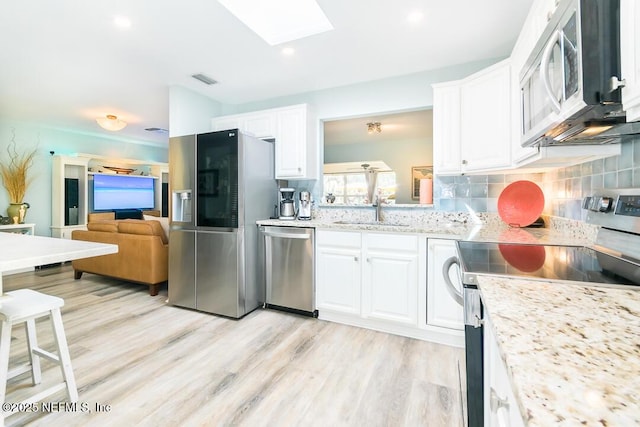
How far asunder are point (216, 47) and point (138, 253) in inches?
98.0

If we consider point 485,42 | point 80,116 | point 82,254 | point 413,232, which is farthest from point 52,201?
point 485,42

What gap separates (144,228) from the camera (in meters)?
3.50

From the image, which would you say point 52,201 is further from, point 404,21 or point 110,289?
point 404,21

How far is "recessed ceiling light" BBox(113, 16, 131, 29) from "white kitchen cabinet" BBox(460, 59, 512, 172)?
2.64 metres

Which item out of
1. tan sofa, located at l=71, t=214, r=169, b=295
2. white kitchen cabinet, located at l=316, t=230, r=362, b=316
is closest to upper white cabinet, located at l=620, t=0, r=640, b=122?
white kitchen cabinet, located at l=316, t=230, r=362, b=316

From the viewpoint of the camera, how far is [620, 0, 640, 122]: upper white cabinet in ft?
2.54

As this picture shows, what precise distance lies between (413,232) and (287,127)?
177cm

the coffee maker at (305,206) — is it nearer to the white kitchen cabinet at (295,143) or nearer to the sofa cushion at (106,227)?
the white kitchen cabinet at (295,143)

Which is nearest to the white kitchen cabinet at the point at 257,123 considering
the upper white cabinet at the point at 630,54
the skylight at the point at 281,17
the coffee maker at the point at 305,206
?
the coffee maker at the point at 305,206

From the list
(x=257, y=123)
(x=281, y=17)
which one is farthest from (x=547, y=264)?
(x=257, y=123)

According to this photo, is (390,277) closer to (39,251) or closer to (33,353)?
(39,251)

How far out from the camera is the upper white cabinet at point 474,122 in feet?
7.02

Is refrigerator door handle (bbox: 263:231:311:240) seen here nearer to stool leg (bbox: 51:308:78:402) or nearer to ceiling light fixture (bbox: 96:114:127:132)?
stool leg (bbox: 51:308:78:402)

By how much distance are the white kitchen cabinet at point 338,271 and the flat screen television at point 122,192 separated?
5.47 metres
